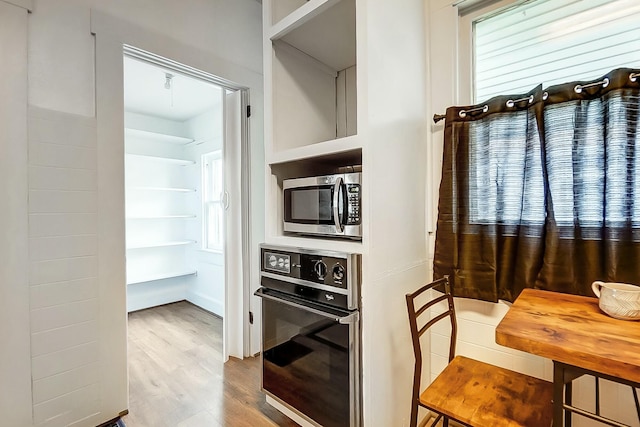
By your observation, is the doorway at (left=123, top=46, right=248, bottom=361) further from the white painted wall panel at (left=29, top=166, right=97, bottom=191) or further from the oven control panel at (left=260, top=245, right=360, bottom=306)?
the oven control panel at (left=260, top=245, right=360, bottom=306)

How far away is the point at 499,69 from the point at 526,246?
3.03 feet

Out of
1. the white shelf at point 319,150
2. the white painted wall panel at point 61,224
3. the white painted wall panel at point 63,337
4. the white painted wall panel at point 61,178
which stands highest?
the white shelf at point 319,150

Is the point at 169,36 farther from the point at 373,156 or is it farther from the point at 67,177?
the point at 373,156

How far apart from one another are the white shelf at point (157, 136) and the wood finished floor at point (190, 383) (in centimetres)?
226

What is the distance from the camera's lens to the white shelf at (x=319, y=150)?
4.23 ft

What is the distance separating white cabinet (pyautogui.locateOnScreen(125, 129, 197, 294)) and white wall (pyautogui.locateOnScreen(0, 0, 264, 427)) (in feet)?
6.86

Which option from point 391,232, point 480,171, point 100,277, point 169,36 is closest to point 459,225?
point 480,171

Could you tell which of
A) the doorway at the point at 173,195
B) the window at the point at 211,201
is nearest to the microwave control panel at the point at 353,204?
the doorway at the point at 173,195

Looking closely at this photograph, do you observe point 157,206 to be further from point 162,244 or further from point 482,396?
point 482,396

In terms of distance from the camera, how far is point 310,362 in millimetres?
1423

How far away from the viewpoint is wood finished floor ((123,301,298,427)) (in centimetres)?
172

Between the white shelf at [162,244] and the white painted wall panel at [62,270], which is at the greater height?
the white painted wall panel at [62,270]

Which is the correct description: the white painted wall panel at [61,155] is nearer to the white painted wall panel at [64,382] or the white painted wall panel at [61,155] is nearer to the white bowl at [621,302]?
the white painted wall panel at [64,382]

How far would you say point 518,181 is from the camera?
137 cm
